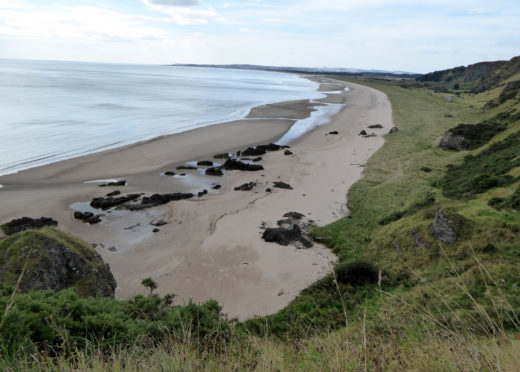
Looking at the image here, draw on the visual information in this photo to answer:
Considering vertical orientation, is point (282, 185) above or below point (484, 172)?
→ below

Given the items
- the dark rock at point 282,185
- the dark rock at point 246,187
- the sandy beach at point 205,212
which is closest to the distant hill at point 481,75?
the sandy beach at point 205,212

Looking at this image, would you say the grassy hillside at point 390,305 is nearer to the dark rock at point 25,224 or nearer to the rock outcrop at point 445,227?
the rock outcrop at point 445,227

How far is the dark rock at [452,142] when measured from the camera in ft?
108

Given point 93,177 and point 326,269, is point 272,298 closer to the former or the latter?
point 326,269

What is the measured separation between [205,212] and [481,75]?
143051mm

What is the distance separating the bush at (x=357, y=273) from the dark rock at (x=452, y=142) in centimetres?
2674

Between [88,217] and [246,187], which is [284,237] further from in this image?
[88,217]

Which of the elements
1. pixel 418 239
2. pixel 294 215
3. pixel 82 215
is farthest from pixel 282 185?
pixel 82 215

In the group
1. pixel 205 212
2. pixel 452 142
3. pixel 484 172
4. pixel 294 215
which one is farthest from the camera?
pixel 452 142

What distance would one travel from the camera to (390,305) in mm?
5160

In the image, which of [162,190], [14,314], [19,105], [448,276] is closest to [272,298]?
[448,276]

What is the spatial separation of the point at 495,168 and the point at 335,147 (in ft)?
62.4

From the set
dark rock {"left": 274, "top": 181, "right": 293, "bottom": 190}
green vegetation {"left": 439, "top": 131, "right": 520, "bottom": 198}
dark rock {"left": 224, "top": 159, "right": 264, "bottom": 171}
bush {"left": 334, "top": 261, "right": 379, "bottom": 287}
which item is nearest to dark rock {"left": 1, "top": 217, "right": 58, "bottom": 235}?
dark rock {"left": 274, "top": 181, "right": 293, "bottom": 190}

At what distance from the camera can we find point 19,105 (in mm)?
63875
